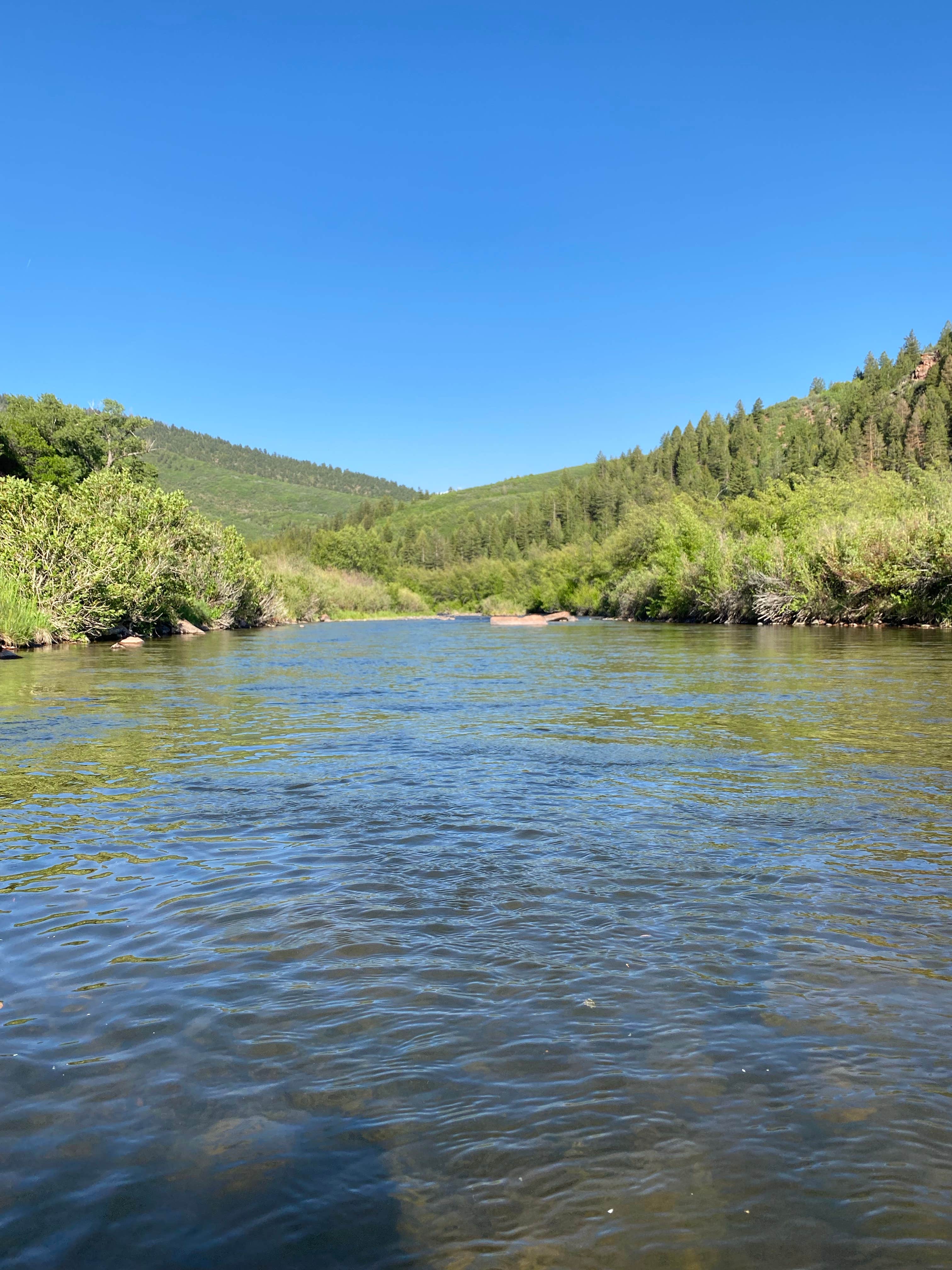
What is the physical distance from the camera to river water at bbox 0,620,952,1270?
3.14 m

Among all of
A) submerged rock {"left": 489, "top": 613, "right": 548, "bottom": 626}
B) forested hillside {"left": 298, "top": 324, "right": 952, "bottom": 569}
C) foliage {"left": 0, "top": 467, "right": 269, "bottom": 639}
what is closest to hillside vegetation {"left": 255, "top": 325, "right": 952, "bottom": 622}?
forested hillside {"left": 298, "top": 324, "right": 952, "bottom": 569}

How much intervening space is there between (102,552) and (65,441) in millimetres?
43875

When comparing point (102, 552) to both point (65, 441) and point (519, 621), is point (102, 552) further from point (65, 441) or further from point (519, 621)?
point (519, 621)

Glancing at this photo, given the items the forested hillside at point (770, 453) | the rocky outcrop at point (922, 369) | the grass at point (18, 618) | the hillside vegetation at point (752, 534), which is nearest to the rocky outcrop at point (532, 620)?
the hillside vegetation at point (752, 534)

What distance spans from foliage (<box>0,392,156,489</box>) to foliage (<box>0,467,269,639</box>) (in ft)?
58.9

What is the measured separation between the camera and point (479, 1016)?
15.1 ft

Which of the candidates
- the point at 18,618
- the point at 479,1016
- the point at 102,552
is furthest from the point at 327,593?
the point at 479,1016

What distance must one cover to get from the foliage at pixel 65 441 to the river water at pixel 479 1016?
66.5 m

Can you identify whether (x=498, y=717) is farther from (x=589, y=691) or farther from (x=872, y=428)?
(x=872, y=428)

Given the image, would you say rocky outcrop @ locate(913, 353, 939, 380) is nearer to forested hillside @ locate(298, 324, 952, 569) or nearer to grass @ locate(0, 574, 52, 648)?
forested hillside @ locate(298, 324, 952, 569)

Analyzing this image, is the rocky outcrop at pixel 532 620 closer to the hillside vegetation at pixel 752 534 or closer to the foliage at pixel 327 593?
the hillside vegetation at pixel 752 534

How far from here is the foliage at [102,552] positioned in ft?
132

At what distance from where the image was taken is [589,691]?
21.1m

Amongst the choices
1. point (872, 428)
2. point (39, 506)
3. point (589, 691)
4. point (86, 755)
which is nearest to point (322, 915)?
point (86, 755)
